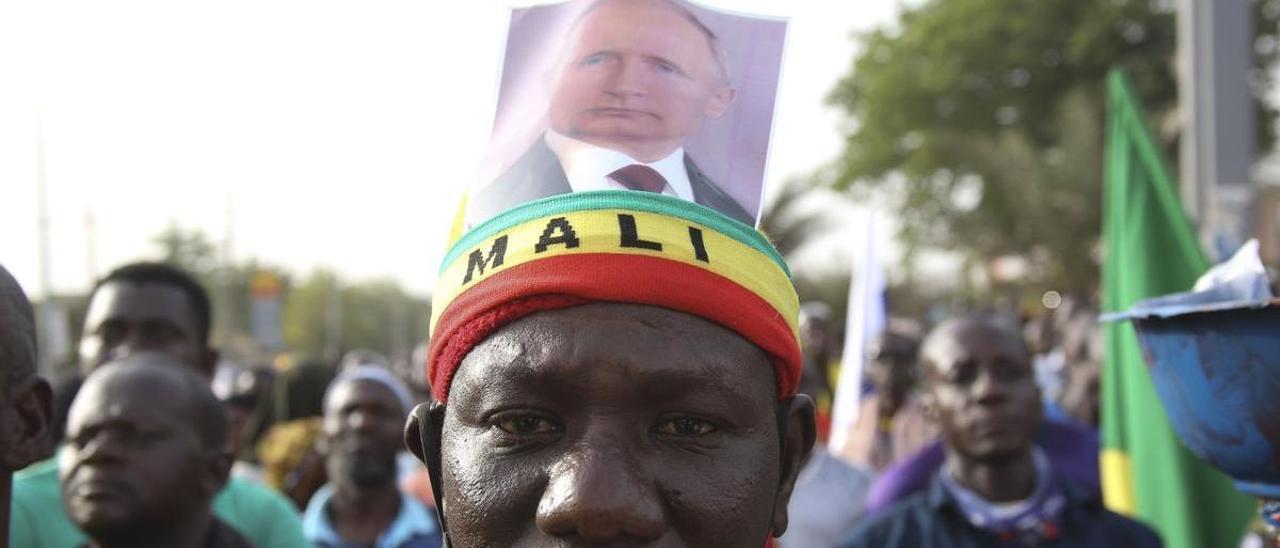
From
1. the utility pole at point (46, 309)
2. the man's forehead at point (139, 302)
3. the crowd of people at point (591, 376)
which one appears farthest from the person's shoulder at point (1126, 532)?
the utility pole at point (46, 309)

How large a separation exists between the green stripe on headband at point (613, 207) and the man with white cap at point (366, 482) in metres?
2.98

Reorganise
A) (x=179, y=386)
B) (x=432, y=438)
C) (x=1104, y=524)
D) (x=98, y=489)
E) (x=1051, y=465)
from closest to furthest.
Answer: (x=432, y=438)
(x=98, y=489)
(x=179, y=386)
(x=1104, y=524)
(x=1051, y=465)

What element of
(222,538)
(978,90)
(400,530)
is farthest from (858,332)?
(978,90)

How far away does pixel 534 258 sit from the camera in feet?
5.38

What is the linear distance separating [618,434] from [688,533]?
0.52 feet

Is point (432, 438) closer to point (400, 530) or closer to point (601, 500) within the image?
point (601, 500)

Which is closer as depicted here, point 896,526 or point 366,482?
point 896,526

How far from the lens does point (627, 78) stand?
6.17 feet

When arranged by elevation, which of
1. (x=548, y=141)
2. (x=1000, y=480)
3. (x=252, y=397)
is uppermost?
(x=548, y=141)

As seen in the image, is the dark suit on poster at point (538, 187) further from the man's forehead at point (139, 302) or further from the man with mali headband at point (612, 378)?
the man's forehead at point (139, 302)

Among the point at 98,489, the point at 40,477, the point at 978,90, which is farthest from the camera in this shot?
the point at 978,90

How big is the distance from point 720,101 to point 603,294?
1.54 ft

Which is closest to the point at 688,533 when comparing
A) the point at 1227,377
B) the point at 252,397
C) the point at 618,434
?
the point at 618,434

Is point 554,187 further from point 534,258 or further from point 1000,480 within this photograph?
point 1000,480
